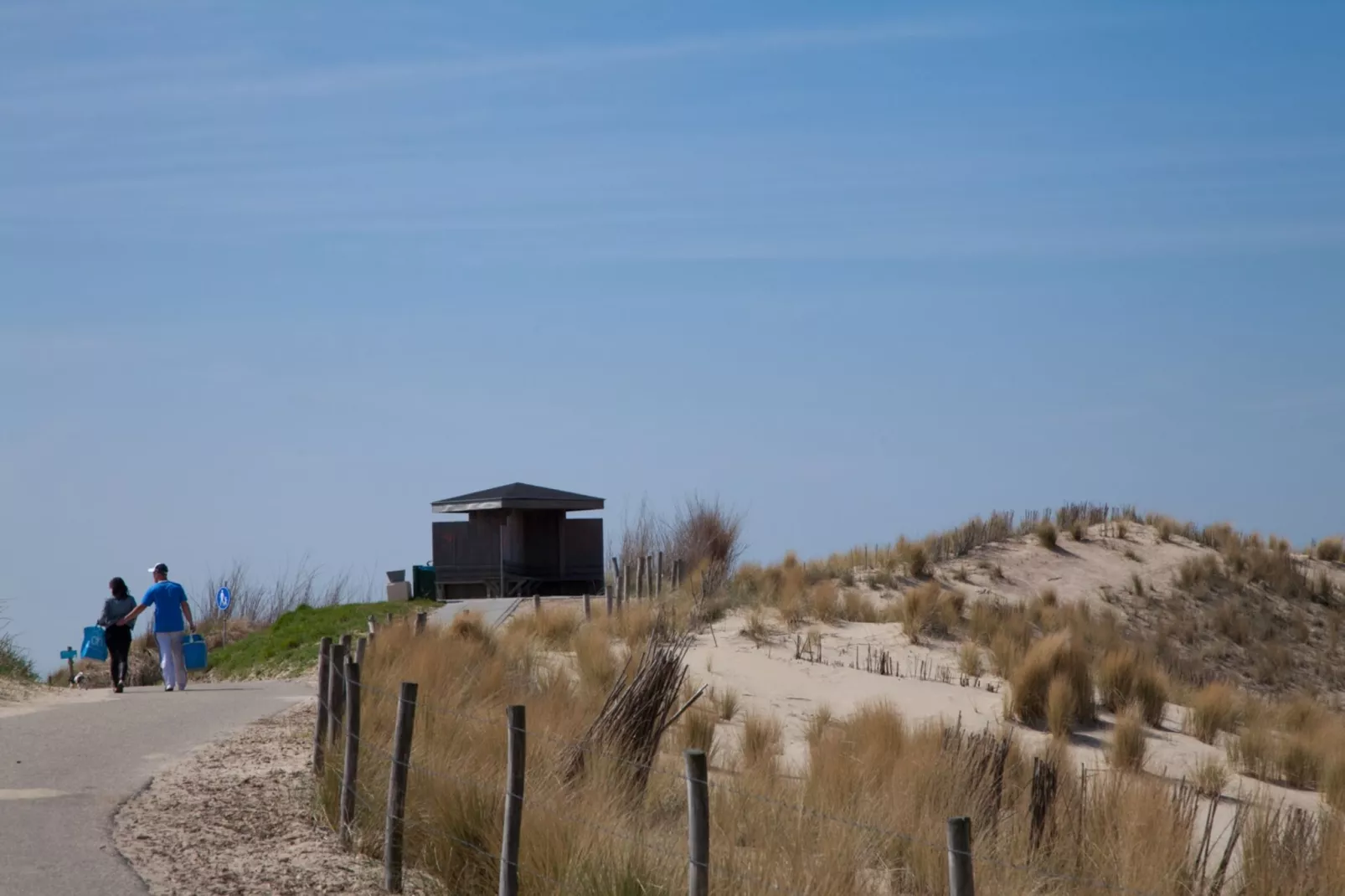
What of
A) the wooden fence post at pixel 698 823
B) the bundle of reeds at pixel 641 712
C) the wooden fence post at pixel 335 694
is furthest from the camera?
the wooden fence post at pixel 335 694

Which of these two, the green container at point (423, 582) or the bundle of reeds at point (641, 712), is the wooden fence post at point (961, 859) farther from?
the green container at point (423, 582)

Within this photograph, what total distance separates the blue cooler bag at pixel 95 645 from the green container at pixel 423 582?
38.7 ft

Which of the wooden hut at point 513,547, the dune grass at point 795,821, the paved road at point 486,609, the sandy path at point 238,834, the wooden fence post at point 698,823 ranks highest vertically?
the wooden hut at point 513,547

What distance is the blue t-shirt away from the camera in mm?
19781

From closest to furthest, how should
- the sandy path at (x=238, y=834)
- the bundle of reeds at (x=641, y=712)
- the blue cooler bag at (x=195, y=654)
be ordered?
1. the sandy path at (x=238, y=834)
2. the bundle of reeds at (x=641, y=712)
3. the blue cooler bag at (x=195, y=654)

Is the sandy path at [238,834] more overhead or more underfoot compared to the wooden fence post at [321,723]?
more underfoot

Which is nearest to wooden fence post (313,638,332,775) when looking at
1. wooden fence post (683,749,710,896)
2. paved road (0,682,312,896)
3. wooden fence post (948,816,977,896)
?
paved road (0,682,312,896)

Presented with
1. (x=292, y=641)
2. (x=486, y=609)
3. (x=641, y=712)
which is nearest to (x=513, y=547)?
(x=486, y=609)

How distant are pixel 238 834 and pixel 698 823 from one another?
4868 millimetres

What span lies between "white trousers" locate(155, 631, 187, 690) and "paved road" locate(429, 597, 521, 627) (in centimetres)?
559

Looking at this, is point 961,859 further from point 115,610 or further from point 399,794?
point 115,610

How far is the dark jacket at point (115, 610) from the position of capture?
2069 cm

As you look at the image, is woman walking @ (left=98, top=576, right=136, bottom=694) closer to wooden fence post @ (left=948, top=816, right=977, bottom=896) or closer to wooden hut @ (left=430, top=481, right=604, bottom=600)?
wooden hut @ (left=430, top=481, right=604, bottom=600)

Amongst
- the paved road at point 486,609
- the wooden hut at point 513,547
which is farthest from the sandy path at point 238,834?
the wooden hut at point 513,547
